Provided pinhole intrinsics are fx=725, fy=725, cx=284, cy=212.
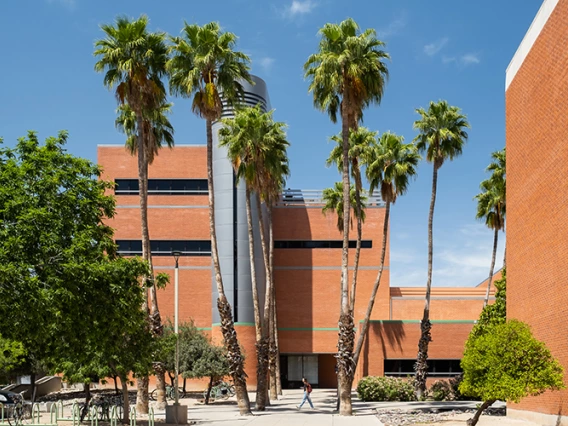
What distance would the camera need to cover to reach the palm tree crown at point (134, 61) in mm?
31672

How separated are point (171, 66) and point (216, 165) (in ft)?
79.9

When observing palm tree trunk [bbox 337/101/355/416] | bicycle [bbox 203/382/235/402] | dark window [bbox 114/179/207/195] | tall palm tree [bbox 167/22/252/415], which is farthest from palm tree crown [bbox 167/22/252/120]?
dark window [bbox 114/179/207/195]

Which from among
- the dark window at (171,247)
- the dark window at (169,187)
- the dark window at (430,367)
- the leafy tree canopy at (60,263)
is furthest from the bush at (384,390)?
the dark window at (169,187)

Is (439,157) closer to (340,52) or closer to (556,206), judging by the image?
(340,52)

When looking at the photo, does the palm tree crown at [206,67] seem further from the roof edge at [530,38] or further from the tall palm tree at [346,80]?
the roof edge at [530,38]

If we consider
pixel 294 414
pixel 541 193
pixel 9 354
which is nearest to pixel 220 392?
pixel 294 414

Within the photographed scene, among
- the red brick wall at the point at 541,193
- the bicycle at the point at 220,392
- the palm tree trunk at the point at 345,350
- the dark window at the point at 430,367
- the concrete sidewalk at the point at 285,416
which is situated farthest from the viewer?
the dark window at the point at 430,367

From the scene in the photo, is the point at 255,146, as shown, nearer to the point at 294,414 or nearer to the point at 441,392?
the point at 294,414

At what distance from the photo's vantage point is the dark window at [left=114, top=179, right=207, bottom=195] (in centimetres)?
6084

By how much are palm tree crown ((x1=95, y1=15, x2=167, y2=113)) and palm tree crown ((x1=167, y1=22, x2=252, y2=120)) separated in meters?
0.73

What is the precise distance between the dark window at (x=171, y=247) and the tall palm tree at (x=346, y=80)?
28.1 meters

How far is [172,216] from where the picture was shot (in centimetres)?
6038

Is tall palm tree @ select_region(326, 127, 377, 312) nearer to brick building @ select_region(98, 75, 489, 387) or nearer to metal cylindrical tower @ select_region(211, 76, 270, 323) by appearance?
metal cylindrical tower @ select_region(211, 76, 270, 323)

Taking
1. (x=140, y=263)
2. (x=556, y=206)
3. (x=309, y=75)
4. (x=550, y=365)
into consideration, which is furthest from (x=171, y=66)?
(x=550, y=365)
